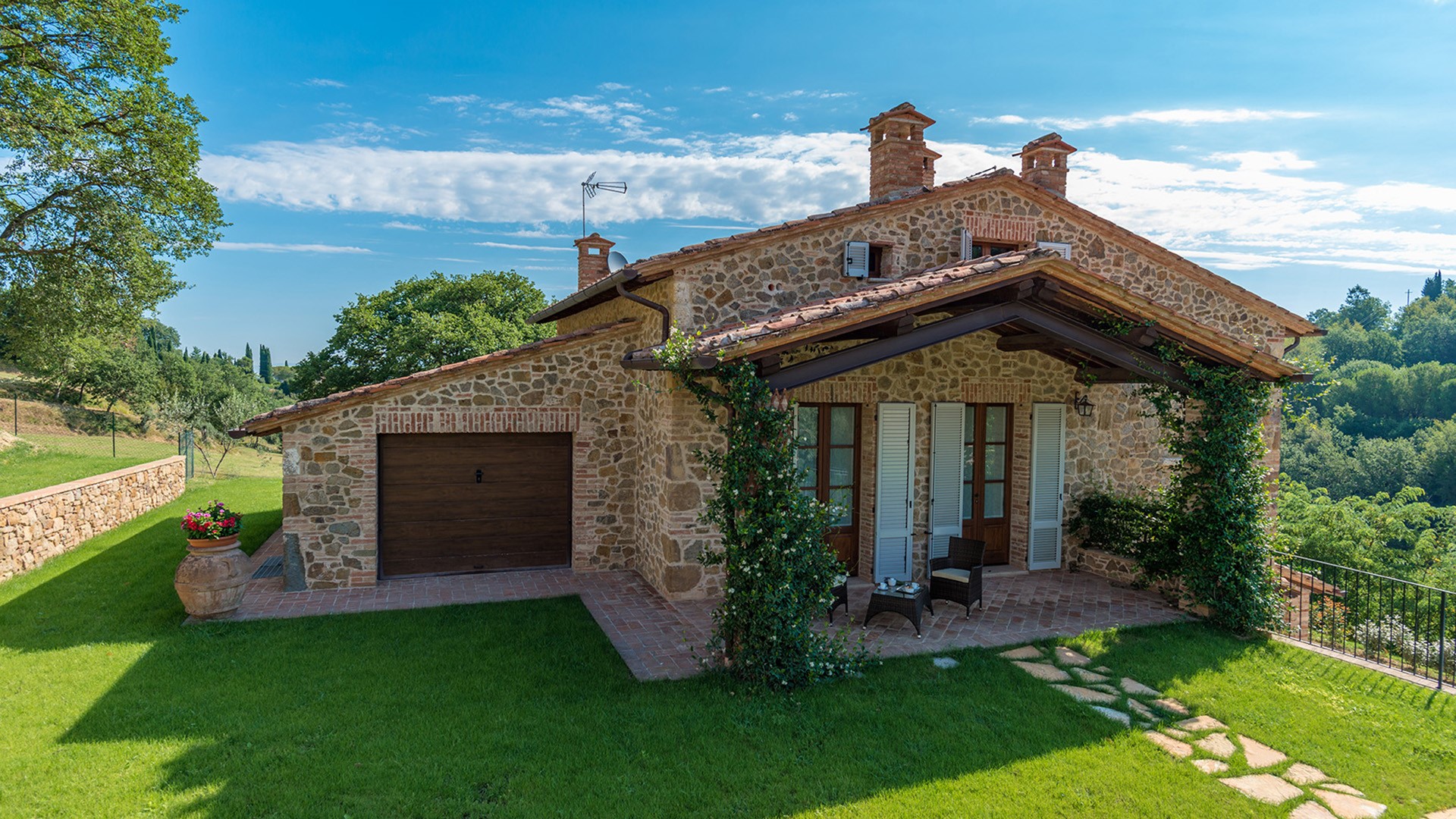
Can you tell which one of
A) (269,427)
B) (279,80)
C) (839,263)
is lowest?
(269,427)

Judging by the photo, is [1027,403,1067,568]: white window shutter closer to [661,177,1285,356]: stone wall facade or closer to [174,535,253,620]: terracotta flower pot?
[661,177,1285,356]: stone wall facade

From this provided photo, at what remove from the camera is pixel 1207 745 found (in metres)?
5.45

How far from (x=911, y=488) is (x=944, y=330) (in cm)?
339

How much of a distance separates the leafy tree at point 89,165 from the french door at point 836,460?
15876 mm

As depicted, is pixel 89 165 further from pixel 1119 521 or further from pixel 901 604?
pixel 1119 521

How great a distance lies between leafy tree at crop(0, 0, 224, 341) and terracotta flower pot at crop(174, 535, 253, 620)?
11.9 m

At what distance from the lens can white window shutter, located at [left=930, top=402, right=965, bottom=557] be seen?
968 cm

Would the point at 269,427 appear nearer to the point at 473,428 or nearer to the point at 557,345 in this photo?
the point at 473,428

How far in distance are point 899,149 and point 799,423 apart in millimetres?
4457

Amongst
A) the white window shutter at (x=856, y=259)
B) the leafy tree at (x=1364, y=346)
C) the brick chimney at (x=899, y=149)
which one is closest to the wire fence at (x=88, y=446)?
the white window shutter at (x=856, y=259)

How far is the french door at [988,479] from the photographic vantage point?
10.1 metres

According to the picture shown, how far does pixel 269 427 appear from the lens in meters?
8.78

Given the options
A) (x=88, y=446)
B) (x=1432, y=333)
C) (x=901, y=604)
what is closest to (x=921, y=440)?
(x=901, y=604)

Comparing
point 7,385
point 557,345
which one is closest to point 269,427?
→ point 557,345
